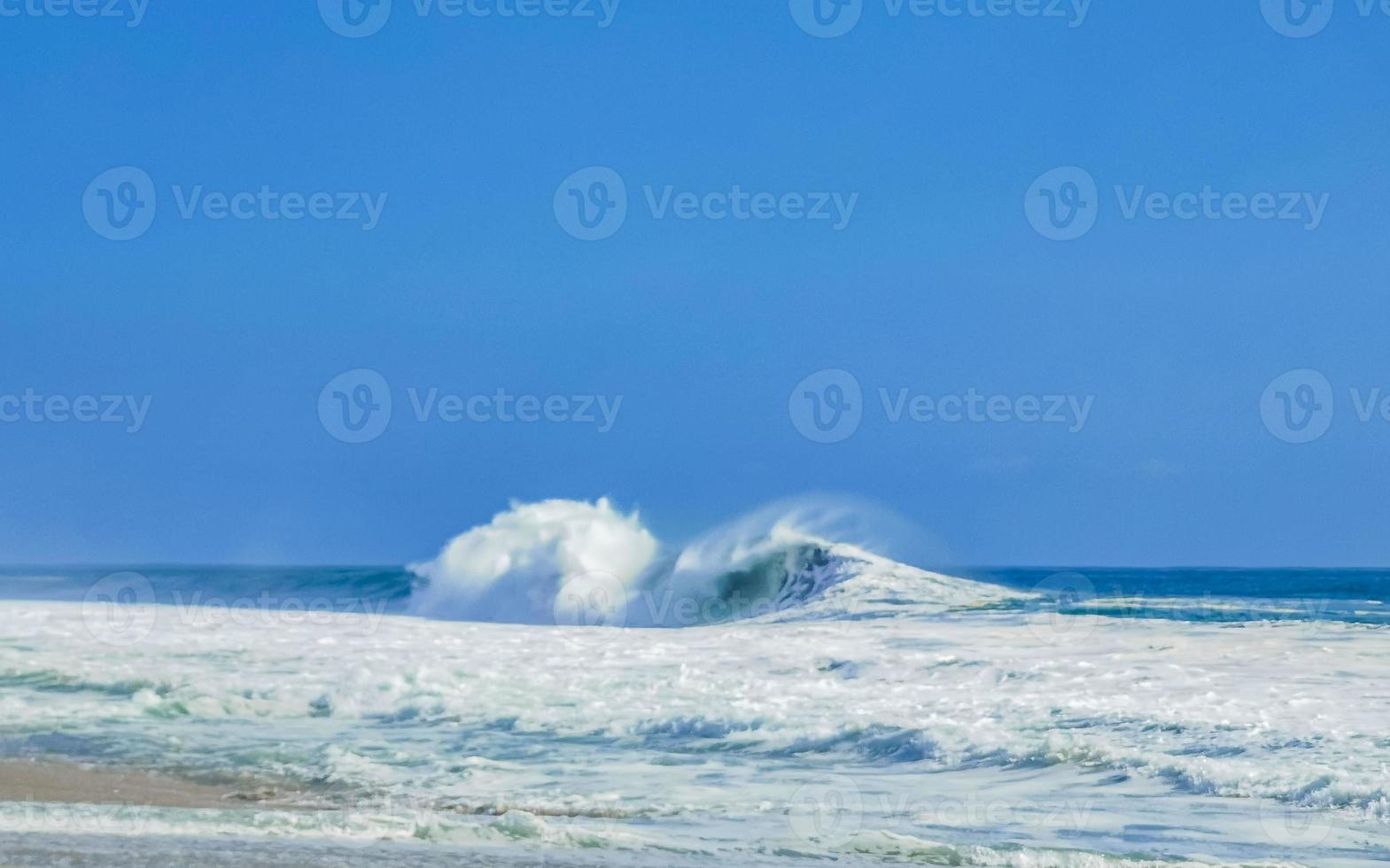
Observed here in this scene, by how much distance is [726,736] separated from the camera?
9.95 metres

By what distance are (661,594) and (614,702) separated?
1833cm

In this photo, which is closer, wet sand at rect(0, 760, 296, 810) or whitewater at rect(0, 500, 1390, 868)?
whitewater at rect(0, 500, 1390, 868)

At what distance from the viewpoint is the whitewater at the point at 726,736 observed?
21.6ft

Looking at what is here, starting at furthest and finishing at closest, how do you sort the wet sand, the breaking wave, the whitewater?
the breaking wave < the wet sand < the whitewater

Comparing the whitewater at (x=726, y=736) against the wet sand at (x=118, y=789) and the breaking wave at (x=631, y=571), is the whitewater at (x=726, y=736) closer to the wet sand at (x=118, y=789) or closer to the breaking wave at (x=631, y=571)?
the wet sand at (x=118, y=789)

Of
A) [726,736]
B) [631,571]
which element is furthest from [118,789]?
[631,571]

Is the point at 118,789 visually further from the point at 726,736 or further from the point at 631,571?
the point at 631,571

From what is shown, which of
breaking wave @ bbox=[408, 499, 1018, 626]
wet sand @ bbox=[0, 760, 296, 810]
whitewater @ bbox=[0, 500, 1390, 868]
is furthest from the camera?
breaking wave @ bbox=[408, 499, 1018, 626]

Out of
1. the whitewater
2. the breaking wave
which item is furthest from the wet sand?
the breaking wave

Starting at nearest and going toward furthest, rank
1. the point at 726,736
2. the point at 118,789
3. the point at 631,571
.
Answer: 1. the point at 118,789
2. the point at 726,736
3. the point at 631,571

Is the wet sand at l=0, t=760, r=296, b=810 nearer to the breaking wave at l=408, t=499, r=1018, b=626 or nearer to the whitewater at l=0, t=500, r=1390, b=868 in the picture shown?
the whitewater at l=0, t=500, r=1390, b=868

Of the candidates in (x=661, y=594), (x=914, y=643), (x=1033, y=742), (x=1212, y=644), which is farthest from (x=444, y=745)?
(x=661, y=594)

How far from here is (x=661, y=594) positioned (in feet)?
97.0

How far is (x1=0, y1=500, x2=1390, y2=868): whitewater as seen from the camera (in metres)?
6.59
